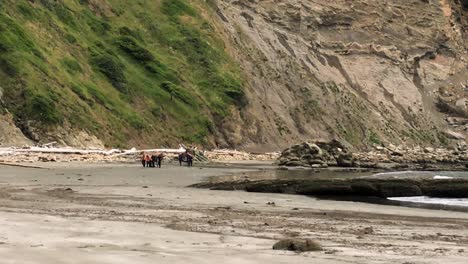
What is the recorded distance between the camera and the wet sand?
8.66 m

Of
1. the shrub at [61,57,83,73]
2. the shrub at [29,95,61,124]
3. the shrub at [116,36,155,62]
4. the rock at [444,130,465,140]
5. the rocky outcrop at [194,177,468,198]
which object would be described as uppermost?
the shrub at [116,36,155,62]

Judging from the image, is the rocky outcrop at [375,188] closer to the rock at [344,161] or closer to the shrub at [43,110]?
the shrub at [43,110]

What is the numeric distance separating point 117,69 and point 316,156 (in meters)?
16.1

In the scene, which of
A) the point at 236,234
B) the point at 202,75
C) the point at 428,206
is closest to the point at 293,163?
the point at 202,75

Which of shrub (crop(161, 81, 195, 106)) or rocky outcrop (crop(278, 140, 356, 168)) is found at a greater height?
shrub (crop(161, 81, 195, 106))

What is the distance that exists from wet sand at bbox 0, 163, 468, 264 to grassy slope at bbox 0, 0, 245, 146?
72.9 ft

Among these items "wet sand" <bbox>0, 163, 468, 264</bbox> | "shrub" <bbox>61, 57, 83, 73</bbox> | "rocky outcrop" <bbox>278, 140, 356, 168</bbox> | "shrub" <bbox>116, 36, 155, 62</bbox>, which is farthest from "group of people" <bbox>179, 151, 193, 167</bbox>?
"shrub" <bbox>116, 36, 155, 62</bbox>

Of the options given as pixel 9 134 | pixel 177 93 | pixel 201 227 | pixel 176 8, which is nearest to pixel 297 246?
pixel 201 227

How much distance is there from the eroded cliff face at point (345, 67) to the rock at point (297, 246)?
159 ft

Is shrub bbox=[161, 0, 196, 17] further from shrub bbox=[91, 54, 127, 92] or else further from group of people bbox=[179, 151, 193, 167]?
group of people bbox=[179, 151, 193, 167]

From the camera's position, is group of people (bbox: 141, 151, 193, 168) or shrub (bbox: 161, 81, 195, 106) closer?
group of people (bbox: 141, 151, 193, 168)

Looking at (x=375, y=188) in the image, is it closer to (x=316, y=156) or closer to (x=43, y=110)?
(x=43, y=110)

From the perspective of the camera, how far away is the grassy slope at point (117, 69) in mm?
43812

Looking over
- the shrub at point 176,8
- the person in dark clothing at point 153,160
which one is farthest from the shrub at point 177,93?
the person in dark clothing at point 153,160
